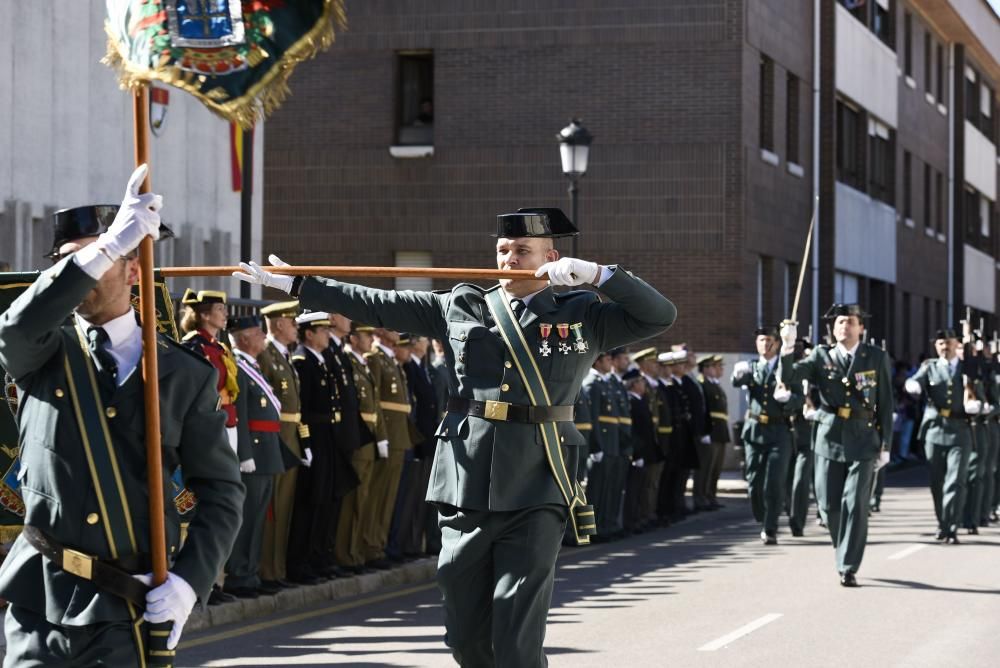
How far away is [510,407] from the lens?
7.40 metres

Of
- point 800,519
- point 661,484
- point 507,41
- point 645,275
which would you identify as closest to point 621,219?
point 645,275

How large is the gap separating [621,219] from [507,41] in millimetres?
3470

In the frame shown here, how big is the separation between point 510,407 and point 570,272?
2.08ft

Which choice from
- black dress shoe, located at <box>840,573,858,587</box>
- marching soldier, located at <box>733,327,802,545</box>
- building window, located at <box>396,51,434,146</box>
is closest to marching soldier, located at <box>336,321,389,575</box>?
black dress shoe, located at <box>840,573,858,587</box>

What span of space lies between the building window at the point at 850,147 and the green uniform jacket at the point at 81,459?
33.0 meters

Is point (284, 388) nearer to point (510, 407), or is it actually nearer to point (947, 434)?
point (510, 407)

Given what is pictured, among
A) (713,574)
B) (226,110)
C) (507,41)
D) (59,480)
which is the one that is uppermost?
(507,41)

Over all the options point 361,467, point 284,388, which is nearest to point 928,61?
point 361,467

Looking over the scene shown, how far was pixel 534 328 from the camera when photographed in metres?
7.51

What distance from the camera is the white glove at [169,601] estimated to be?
16.0 feet

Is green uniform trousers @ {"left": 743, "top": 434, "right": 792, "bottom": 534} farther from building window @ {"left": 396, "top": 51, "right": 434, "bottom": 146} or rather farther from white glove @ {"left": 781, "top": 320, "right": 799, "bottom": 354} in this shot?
building window @ {"left": 396, "top": 51, "right": 434, "bottom": 146}

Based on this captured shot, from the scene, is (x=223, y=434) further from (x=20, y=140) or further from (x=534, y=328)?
(x=20, y=140)

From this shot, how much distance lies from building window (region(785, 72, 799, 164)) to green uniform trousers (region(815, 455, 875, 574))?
19.9 metres

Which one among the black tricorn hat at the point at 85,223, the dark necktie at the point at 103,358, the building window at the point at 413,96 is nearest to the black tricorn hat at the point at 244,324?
the black tricorn hat at the point at 85,223
